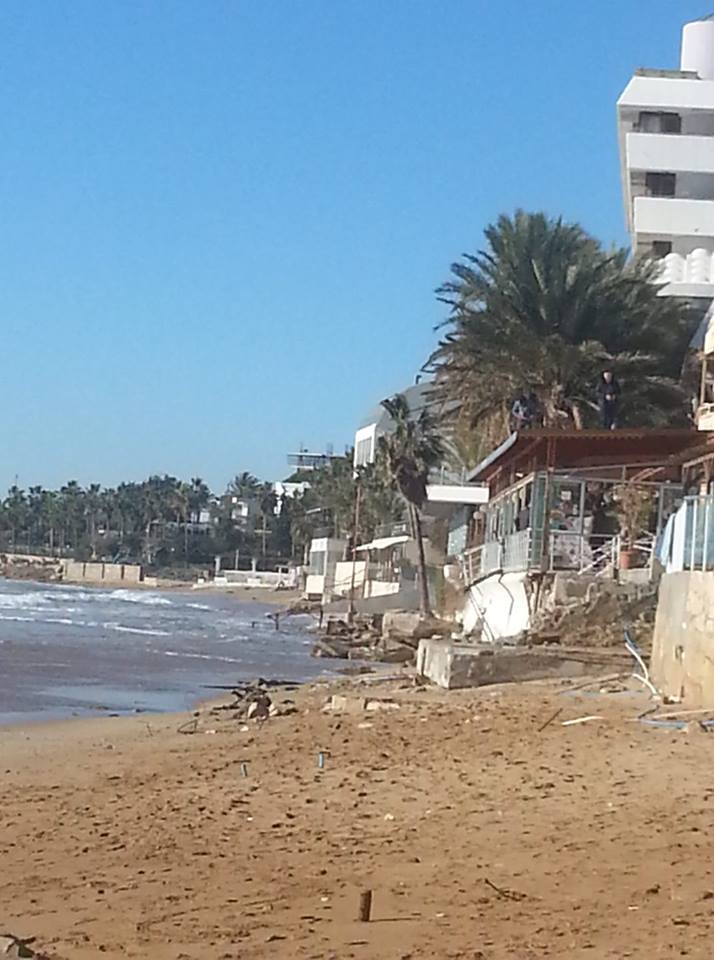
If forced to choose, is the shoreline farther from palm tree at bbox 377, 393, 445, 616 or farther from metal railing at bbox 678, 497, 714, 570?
metal railing at bbox 678, 497, 714, 570

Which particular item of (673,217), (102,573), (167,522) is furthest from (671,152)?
(167,522)

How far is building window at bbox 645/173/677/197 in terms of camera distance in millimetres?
50281

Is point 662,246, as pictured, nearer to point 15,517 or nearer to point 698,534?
point 698,534

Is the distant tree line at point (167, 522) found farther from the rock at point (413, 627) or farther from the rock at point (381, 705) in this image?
the rock at point (381, 705)

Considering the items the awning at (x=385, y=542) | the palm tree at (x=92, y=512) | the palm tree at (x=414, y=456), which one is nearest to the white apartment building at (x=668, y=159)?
the palm tree at (x=414, y=456)

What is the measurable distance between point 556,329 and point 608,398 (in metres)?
2.40

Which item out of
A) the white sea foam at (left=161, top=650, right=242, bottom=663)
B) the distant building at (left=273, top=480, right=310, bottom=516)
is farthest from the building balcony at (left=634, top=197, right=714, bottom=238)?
the distant building at (left=273, top=480, right=310, bottom=516)

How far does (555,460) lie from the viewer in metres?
27.9

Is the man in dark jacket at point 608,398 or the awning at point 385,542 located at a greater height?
the man in dark jacket at point 608,398

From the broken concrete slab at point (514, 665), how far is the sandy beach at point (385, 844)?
130 inches

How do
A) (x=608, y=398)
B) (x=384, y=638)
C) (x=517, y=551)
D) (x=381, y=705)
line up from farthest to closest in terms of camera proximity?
1. (x=384, y=638)
2. (x=608, y=398)
3. (x=517, y=551)
4. (x=381, y=705)

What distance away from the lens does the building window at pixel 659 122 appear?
50719 millimetres

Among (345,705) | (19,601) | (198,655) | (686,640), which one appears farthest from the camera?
(19,601)

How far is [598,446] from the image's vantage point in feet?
90.2
